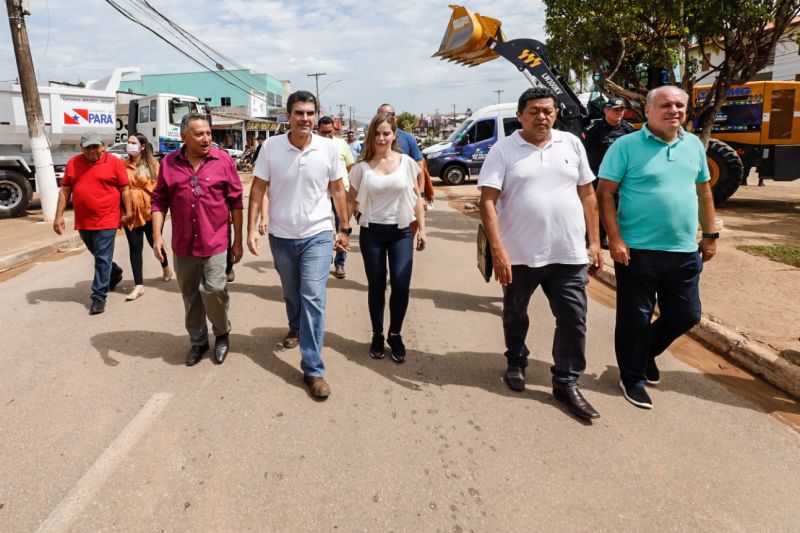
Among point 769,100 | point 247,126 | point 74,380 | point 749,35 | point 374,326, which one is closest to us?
point 74,380

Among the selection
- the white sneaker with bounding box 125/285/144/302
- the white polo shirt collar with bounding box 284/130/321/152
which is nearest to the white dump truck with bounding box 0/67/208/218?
the white sneaker with bounding box 125/285/144/302

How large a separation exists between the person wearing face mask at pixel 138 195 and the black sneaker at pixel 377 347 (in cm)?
269

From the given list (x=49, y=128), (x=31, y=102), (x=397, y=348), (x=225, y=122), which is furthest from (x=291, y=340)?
(x=225, y=122)

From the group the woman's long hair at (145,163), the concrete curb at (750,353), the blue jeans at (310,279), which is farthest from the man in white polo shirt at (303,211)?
the woman's long hair at (145,163)

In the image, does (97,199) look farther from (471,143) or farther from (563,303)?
(471,143)

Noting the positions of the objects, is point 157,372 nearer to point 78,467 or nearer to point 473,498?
point 78,467

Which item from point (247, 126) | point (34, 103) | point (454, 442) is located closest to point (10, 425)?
point (454, 442)

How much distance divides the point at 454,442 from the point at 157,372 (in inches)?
86.7

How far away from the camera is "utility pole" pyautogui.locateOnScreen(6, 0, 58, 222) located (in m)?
9.88

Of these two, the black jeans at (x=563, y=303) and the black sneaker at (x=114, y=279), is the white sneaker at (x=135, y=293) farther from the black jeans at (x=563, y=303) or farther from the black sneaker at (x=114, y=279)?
the black jeans at (x=563, y=303)

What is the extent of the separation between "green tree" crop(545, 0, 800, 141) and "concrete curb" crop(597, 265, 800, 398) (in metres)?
4.92

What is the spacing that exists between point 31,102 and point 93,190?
699 centimetres

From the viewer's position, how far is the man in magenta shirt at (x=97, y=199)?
16.3 feet

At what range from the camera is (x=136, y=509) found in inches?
89.7
